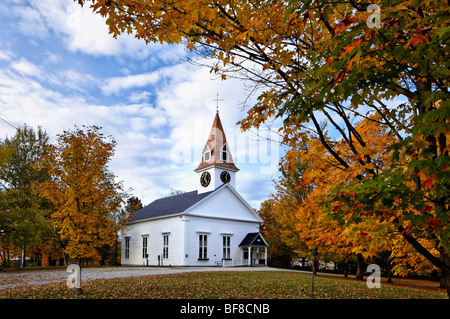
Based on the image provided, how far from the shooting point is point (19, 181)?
33.6m

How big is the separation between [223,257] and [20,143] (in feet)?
80.4

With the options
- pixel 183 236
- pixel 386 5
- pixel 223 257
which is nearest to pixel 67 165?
pixel 386 5

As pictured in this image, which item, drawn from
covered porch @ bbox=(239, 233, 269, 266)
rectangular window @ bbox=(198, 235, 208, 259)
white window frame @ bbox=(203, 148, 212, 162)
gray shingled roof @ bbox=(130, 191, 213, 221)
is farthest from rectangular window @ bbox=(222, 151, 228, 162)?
rectangular window @ bbox=(198, 235, 208, 259)

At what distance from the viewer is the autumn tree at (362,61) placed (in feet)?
9.82

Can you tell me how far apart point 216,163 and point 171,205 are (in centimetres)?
739

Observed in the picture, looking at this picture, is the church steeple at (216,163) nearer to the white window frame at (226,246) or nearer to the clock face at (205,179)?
the clock face at (205,179)

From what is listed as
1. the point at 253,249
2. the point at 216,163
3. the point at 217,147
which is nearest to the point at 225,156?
the point at 217,147

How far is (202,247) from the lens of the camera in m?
32.7

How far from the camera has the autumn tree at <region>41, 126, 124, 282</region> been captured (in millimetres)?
10648

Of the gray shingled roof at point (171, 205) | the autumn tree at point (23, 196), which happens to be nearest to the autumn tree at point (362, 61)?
the autumn tree at point (23, 196)

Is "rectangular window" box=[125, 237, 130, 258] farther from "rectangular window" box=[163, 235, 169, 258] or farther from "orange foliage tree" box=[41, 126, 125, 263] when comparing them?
"orange foliage tree" box=[41, 126, 125, 263]

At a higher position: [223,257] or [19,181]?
[19,181]
